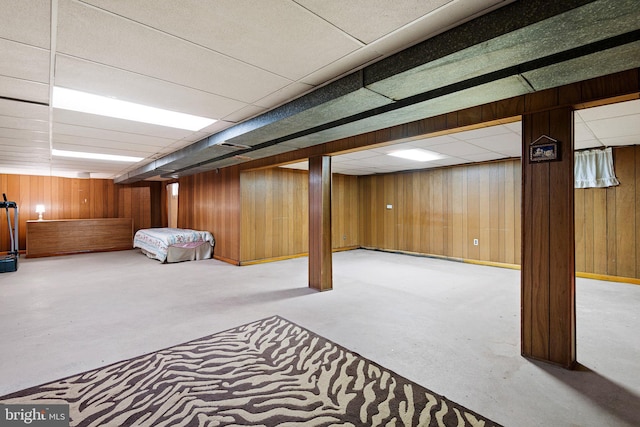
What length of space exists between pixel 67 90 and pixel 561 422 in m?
4.20

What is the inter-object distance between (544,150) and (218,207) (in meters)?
6.19

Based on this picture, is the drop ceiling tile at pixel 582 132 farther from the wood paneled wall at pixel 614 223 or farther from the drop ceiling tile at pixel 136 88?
the drop ceiling tile at pixel 136 88

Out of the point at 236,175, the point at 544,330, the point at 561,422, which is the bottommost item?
the point at 561,422

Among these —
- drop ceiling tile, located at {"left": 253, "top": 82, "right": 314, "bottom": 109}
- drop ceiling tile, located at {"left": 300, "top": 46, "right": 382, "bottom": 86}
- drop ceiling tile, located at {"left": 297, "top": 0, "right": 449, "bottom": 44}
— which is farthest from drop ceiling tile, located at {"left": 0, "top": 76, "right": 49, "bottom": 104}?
drop ceiling tile, located at {"left": 297, "top": 0, "right": 449, "bottom": 44}

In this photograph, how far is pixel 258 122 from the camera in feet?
10.7

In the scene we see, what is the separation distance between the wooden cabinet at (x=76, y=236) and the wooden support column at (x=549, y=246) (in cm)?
955

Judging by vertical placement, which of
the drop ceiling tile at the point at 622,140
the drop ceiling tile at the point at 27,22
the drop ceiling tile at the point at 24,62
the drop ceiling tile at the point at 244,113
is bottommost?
the drop ceiling tile at the point at 27,22

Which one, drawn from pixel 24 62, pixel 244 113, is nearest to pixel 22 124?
pixel 24 62

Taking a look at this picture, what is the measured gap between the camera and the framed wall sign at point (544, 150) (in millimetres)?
2312

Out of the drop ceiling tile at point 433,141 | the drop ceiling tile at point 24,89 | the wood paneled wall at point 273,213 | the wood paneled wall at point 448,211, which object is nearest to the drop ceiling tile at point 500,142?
the drop ceiling tile at point 433,141

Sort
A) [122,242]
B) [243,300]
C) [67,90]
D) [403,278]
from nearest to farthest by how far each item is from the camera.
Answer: [67,90] < [243,300] < [403,278] < [122,242]

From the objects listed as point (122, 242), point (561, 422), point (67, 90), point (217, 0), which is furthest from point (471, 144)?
point (122, 242)

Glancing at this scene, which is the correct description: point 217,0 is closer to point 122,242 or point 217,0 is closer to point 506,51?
point 506,51

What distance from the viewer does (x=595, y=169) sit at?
16.2 ft
